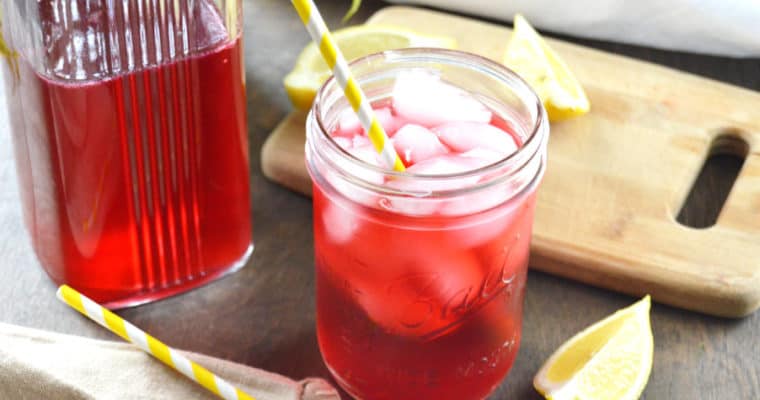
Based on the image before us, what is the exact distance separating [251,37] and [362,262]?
0.67 meters

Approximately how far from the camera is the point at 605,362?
1.02 metres

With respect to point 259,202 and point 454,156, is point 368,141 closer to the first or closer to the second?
point 454,156

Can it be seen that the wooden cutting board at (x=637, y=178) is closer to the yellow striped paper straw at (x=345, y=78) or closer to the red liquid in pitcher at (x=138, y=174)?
the red liquid in pitcher at (x=138, y=174)

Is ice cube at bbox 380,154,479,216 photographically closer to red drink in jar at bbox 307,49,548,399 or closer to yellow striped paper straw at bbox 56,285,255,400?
red drink in jar at bbox 307,49,548,399

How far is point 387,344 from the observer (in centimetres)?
97

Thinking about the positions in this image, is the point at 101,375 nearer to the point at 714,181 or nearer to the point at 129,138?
the point at 129,138

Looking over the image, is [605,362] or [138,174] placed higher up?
[138,174]

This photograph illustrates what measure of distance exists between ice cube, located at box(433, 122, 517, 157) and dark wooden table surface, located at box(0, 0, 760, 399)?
0.25m

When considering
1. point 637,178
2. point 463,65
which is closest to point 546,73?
point 637,178

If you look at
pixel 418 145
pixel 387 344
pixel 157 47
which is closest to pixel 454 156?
pixel 418 145

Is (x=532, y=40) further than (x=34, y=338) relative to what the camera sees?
Yes

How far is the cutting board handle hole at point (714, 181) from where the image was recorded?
49.9 inches

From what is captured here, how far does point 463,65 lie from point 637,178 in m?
0.34

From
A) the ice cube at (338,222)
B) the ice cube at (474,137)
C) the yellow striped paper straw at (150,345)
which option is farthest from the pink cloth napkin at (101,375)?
the ice cube at (474,137)
